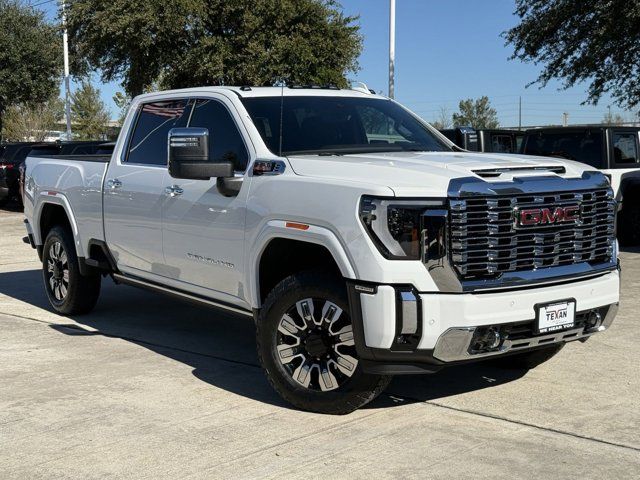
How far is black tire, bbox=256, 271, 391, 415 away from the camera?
4.99m

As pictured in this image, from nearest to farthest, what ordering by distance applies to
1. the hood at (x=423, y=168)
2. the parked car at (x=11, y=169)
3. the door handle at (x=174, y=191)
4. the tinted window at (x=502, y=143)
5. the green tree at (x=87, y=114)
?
the hood at (x=423, y=168), the door handle at (x=174, y=191), the tinted window at (x=502, y=143), the parked car at (x=11, y=169), the green tree at (x=87, y=114)

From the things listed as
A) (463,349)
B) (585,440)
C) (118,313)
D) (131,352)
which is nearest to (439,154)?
(463,349)

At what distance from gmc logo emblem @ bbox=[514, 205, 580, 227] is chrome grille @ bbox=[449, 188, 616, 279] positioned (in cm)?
2

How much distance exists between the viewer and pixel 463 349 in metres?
4.68

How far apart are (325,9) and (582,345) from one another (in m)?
22.8

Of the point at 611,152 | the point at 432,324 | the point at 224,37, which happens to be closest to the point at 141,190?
the point at 432,324

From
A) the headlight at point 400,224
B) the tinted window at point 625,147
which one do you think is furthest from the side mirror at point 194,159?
the tinted window at point 625,147

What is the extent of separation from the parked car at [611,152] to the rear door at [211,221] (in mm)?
7714

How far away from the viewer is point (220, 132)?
20.2 ft

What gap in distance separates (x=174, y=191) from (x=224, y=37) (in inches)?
882

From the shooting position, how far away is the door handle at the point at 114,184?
7.02 metres

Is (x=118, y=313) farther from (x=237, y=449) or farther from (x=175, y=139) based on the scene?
(x=237, y=449)

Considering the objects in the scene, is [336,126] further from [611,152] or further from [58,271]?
[611,152]

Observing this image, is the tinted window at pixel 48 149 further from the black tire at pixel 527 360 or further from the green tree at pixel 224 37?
the black tire at pixel 527 360
